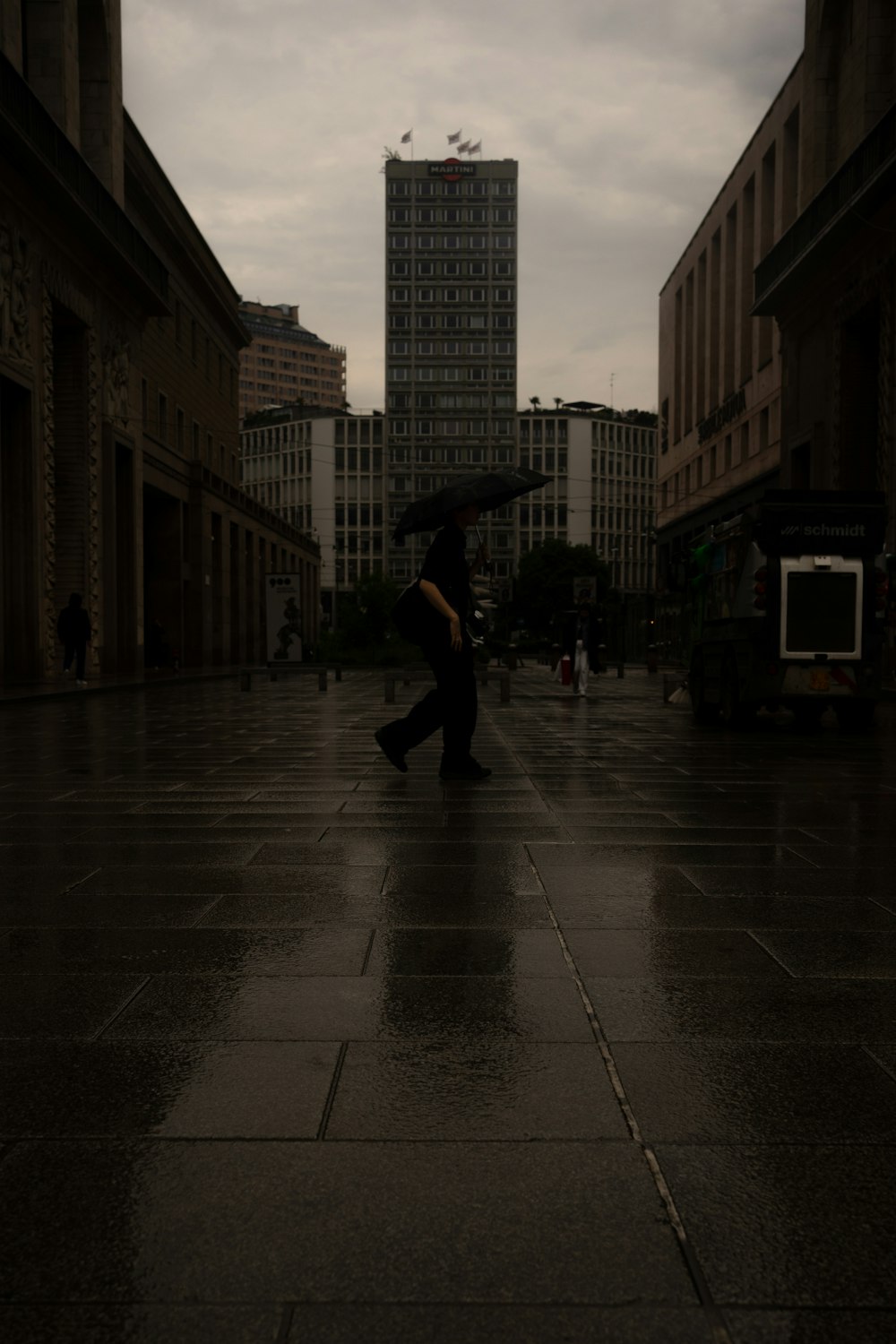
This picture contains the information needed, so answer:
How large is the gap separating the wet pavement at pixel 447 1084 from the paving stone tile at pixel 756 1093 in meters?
0.01

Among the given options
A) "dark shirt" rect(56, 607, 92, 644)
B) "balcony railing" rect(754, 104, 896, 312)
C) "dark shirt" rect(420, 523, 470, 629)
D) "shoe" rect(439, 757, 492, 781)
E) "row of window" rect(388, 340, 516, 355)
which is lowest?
"shoe" rect(439, 757, 492, 781)

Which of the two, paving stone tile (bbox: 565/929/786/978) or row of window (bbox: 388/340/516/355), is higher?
row of window (bbox: 388/340/516/355)

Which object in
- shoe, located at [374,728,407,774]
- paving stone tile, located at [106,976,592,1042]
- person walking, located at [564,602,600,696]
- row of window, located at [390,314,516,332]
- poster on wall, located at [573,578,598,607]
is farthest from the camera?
row of window, located at [390,314,516,332]

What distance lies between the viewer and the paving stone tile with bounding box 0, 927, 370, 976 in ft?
13.5

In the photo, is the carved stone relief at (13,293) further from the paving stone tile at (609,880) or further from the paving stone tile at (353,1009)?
the paving stone tile at (353,1009)

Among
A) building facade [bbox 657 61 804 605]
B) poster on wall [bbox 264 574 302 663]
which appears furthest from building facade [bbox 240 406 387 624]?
poster on wall [bbox 264 574 302 663]

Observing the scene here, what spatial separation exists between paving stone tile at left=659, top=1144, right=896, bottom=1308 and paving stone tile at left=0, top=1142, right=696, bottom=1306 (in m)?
0.08

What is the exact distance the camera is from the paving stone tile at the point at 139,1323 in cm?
192

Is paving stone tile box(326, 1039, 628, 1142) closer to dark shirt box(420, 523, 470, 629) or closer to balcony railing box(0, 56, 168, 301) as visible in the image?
dark shirt box(420, 523, 470, 629)

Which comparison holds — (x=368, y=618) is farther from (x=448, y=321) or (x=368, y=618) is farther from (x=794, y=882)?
(x=448, y=321)

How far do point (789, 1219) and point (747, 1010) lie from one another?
1.37 m

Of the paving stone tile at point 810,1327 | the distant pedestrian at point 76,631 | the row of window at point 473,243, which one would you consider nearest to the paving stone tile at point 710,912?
A: the paving stone tile at point 810,1327

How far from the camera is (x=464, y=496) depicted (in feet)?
31.8

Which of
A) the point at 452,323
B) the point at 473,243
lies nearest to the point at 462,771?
the point at 452,323
